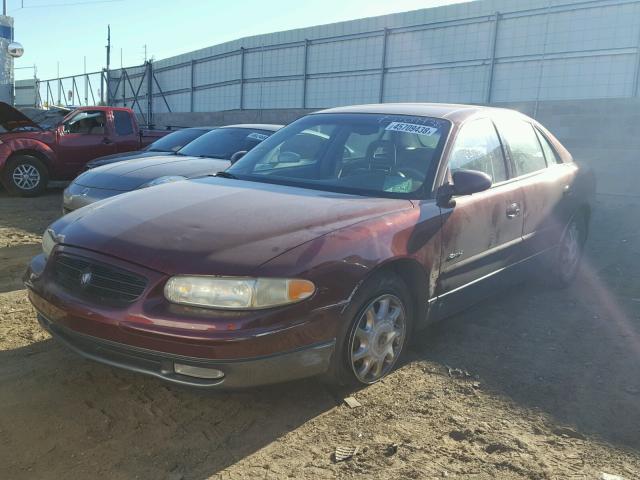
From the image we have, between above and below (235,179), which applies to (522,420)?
below

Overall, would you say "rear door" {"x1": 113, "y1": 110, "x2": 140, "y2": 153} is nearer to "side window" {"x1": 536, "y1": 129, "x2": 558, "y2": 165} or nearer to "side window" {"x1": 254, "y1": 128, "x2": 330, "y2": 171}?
"side window" {"x1": 254, "y1": 128, "x2": 330, "y2": 171}

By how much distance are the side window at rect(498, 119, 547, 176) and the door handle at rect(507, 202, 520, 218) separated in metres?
0.32

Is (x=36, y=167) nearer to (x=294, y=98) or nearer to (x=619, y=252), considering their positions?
(x=294, y=98)

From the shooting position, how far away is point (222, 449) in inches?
107

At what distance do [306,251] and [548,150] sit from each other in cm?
325

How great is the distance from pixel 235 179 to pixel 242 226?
1.15 metres

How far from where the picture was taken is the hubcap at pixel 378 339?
316 centimetres

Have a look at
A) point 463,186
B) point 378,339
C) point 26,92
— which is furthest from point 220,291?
point 26,92

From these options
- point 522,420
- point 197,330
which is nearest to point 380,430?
point 522,420

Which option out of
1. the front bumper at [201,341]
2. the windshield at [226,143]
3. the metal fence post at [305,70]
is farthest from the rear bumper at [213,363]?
the metal fence post at [305,70]

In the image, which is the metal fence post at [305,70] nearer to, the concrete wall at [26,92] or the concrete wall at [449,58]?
the concrete wall at [449,58]

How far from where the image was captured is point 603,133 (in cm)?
923

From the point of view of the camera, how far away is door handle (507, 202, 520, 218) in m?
4.25

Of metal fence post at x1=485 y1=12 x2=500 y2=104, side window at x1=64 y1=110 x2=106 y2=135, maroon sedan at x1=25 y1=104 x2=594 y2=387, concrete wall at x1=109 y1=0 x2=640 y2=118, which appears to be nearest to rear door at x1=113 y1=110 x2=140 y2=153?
side window at x1=64 y1=110 x2=106 y2=135
